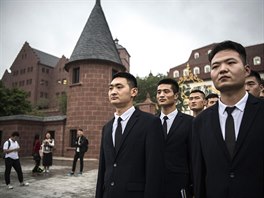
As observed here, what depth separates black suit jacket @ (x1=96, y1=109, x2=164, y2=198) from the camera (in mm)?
2541

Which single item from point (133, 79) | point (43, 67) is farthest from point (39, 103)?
point (133, 79)

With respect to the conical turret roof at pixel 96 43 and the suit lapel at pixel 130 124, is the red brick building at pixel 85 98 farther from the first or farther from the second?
the suit lapel at pixel 130 124

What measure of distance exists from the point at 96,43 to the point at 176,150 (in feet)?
65.5

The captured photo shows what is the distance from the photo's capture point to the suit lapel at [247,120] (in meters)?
1.91

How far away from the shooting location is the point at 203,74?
140 ft

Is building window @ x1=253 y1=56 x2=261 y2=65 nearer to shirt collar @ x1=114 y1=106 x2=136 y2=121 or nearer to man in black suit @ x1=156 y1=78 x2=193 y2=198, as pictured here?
man in black suit @ x1=156 y1=78 x2=193 y2=198

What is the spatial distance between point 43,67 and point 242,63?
62.2 meters

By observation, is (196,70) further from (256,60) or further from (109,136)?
(109,136)

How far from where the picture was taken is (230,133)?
202 centimetres

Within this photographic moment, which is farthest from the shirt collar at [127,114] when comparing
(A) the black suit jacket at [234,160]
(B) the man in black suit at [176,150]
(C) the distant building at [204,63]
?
(C) the distant building at [204,63]

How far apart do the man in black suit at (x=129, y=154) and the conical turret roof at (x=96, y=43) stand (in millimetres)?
18434

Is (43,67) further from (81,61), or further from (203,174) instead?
(203,174)

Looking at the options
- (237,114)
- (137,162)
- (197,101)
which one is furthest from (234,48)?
(197,101)

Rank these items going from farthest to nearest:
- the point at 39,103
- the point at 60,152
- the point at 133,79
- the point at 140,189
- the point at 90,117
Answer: the point at 39,103 < the point at 60,152 < the point at 90,117 < the point at 133,79 < the point at 140,189
